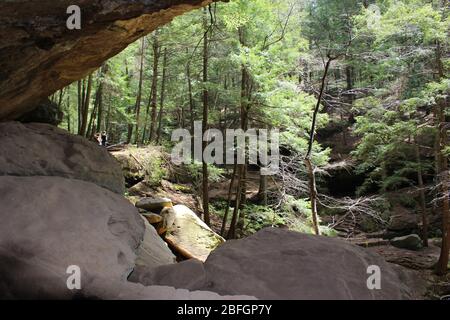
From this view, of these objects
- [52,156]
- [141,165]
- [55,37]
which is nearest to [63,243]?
[52,156]

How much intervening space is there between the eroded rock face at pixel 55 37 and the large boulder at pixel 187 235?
17.5 feet

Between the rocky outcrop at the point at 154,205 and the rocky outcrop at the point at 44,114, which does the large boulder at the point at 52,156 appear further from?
the rocky outcrop at the point at 154,205

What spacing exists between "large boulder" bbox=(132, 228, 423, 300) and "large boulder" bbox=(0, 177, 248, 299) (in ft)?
1.20

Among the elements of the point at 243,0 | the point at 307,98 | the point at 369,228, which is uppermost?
the point at 243,0

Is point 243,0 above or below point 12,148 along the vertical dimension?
above

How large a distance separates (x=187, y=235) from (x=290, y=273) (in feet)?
22.8

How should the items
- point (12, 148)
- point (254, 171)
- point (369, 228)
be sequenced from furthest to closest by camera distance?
point (254, 171) → point (369, 228) → point (12, 148)

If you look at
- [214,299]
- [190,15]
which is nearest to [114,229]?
[214,299]

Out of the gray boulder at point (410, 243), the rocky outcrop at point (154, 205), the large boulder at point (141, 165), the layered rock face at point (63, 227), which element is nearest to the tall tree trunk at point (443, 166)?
the gray boulder at point (410, 243)

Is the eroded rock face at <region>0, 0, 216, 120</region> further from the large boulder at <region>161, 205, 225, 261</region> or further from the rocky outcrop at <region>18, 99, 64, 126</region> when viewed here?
the large boulder at <region>161, 205, 225, 261</region>

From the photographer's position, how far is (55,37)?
16.7ft
